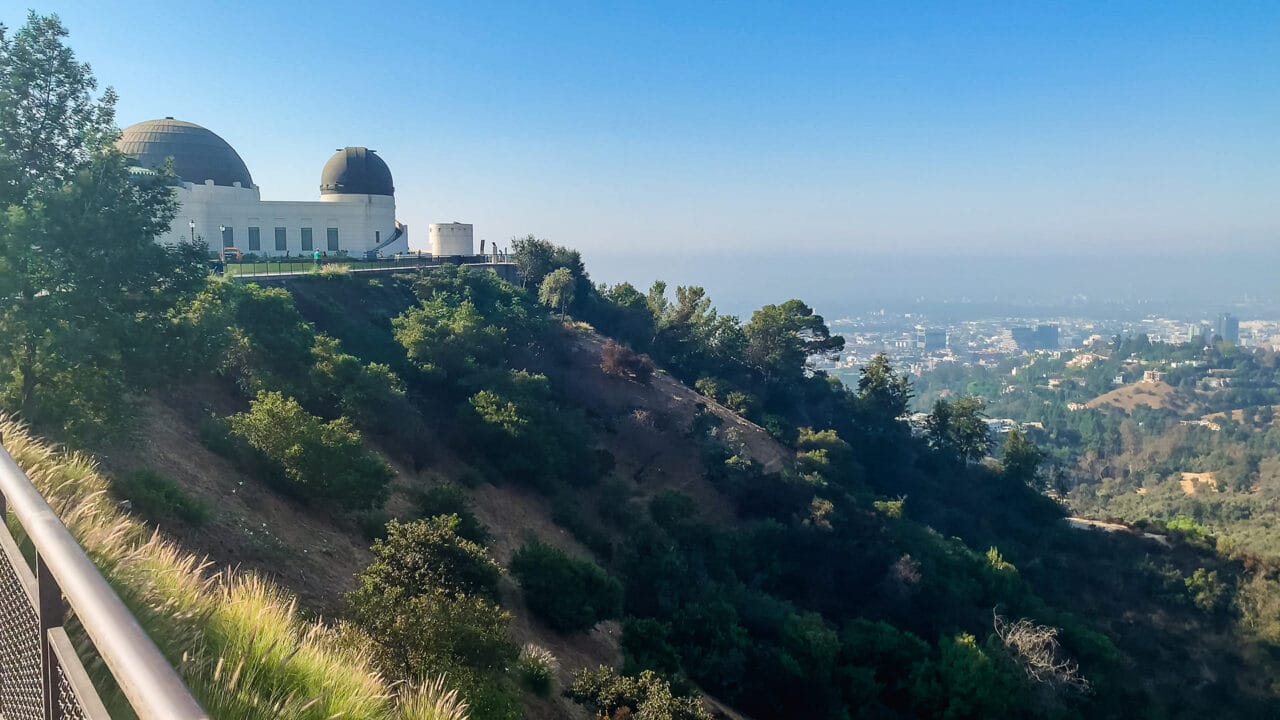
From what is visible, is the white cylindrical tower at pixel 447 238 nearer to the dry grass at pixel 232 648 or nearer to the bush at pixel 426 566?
the bush at pixel 426 566

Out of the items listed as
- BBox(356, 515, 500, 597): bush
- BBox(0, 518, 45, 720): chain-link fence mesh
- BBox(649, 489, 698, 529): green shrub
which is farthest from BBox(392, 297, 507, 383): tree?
BBox(0, 518, 45, 720): chain-link fence mesh

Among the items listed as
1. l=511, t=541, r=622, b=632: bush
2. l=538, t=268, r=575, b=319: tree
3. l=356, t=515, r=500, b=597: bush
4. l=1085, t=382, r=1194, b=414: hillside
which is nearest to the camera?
l=356, t=515, r=500, b=597: bush

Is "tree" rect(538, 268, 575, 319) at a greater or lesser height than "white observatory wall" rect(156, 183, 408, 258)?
lesser

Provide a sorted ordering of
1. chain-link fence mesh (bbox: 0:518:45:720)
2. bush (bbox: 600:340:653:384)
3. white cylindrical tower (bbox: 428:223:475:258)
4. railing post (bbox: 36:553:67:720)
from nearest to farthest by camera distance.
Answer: railing post (bbox: 36:553:67:720), chain-link fence mesh (bbox: 0:518:45:720), bush (bbox: 600:340:653:384), white cylindrical tower (bbox: 428:223:475:258)

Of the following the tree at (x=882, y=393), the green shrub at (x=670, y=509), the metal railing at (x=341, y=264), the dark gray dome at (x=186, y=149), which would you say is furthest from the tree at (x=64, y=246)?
the tree at (x=882, y=393)

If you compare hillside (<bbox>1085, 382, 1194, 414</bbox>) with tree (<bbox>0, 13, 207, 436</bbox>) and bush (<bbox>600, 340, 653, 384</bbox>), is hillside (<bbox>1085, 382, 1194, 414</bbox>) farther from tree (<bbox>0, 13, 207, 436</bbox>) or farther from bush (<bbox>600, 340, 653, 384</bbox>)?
tree (<bbox>0, 13, 207, 436</bbox>)
